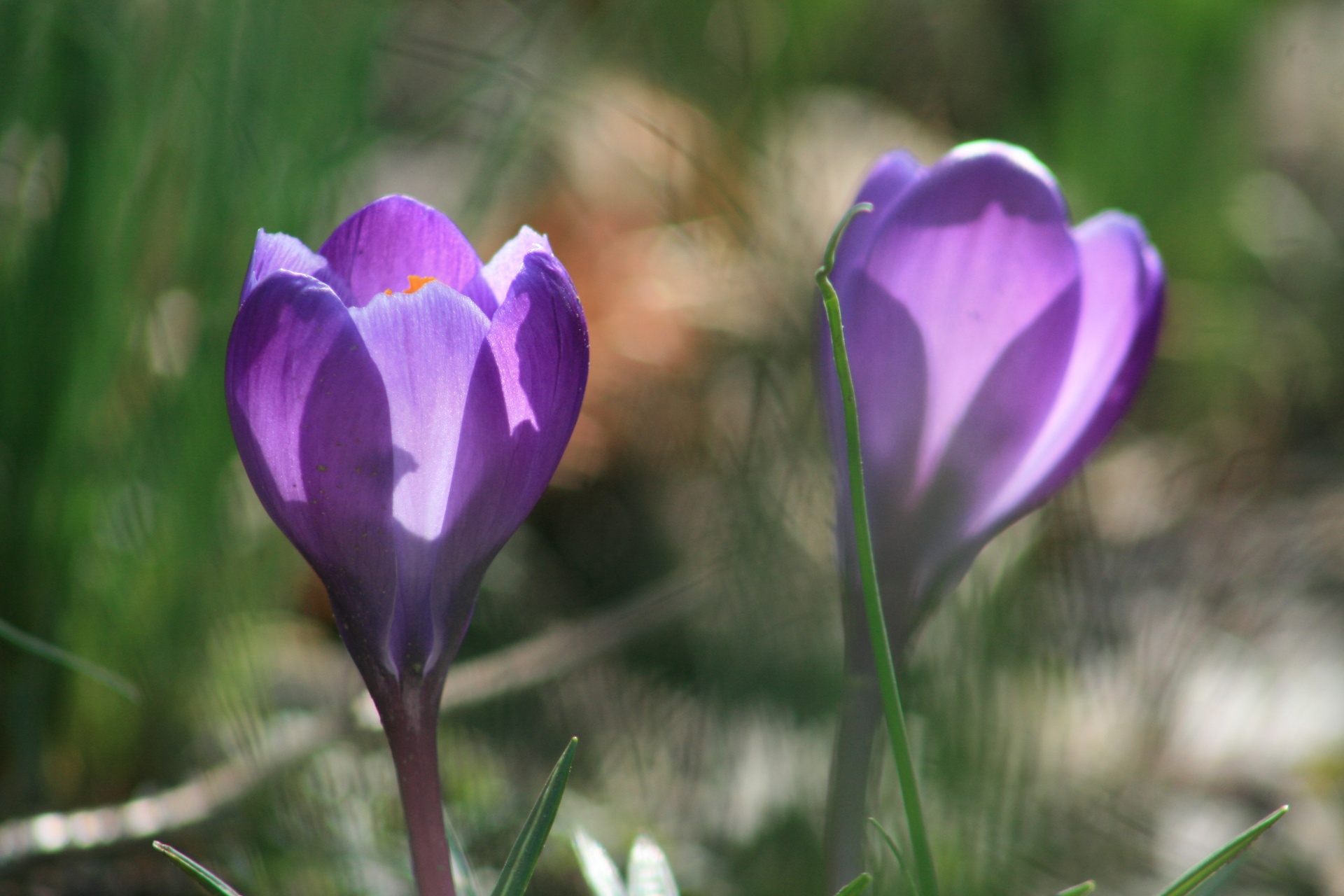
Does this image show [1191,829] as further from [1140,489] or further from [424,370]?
[424,370]

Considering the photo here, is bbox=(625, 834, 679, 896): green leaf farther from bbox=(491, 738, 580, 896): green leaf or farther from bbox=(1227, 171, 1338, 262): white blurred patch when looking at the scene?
bbox=(1227, 171, 1338, 262): white blurred patch

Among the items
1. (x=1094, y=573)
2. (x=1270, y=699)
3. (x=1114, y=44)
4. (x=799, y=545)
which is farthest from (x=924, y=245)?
(x=1114, y=44)

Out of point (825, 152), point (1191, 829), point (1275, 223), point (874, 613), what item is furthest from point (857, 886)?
point (1275, 223)

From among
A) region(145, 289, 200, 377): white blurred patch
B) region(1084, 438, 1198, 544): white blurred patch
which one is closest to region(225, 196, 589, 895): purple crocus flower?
region(145, 289, 200, 377): white blurred patch

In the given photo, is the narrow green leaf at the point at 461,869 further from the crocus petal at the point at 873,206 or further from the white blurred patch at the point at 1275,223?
the white blurred patch at the point at 1275,223

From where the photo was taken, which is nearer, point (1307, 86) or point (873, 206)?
point (873, 206)
